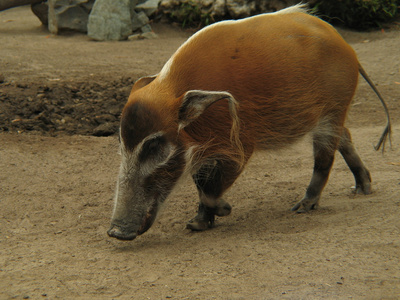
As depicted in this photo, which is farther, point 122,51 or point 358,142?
point 122,51

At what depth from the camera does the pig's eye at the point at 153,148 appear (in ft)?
11.2

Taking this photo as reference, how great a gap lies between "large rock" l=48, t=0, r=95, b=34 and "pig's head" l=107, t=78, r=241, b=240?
8.26 metres

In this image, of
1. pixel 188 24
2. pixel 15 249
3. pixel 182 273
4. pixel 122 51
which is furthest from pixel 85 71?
pixel 182 273

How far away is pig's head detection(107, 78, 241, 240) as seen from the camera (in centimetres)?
337

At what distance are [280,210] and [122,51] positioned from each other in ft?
20.8

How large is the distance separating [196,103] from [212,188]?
80cm

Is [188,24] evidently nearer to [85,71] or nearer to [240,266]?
[85,71]

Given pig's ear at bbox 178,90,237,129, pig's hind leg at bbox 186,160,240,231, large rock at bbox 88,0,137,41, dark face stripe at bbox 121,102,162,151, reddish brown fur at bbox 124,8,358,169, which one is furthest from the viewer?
large rock at bbox 88,0,137,41

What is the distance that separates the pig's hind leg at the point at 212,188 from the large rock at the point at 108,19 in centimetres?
→ 752

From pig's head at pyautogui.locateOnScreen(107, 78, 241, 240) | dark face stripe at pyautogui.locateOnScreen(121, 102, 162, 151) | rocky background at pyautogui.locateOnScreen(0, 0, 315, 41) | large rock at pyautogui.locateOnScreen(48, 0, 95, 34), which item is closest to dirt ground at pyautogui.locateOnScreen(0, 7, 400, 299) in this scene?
pig's head at pyautogui.locateOnScreen(107, 78, 241, 240)

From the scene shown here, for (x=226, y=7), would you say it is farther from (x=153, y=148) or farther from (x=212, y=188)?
(x=153, y=148)

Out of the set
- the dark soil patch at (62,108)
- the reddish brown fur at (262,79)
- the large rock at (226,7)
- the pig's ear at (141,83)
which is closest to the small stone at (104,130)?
the dark soil patch at (62,108)

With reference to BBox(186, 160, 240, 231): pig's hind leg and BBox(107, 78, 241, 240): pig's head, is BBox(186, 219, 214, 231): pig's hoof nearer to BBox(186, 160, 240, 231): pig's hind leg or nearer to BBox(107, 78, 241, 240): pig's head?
BBox(186, 160, 240, 231): pig's hind leg

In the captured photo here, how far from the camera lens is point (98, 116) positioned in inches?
248
